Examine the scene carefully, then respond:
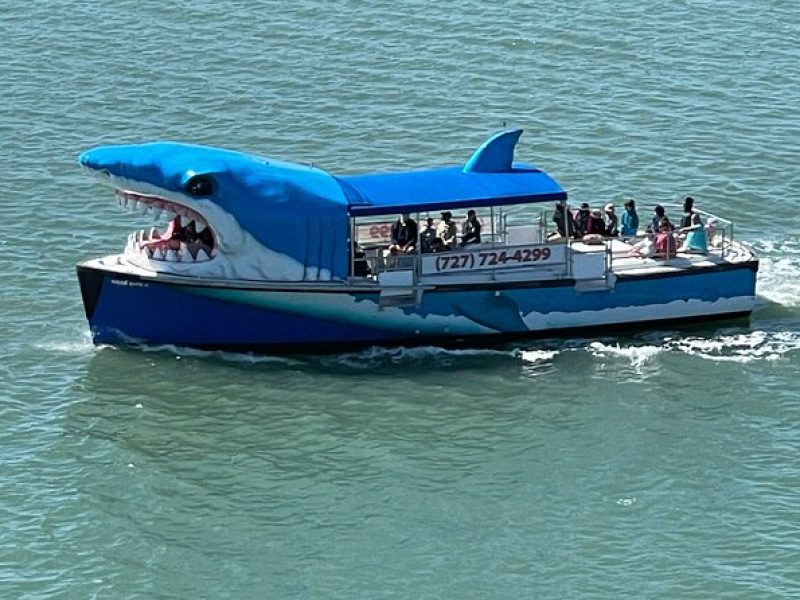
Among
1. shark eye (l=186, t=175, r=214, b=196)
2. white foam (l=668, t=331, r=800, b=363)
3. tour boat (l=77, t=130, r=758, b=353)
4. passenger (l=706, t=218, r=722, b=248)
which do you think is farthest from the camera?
passenger (l=706, t=218, r=722, b=248)

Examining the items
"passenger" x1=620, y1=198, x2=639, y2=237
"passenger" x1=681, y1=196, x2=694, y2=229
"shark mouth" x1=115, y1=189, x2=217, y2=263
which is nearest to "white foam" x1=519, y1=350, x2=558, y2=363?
"passenger" x1=620, y1=198, x2=639, y2=237

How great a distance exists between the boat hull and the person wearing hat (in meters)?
1.09

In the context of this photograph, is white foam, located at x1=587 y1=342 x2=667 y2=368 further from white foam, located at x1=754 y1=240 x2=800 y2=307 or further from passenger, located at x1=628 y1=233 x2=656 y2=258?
white foam, located at x1=754 y1=240 x2=800 y2=307

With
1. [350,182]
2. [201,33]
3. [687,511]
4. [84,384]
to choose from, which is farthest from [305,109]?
[687,511]

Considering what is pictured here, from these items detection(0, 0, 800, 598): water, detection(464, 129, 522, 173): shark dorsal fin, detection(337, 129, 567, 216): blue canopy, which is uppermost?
detection(464, 129, 522, 173): shark dorsal fin

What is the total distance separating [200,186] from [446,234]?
585 centimetres

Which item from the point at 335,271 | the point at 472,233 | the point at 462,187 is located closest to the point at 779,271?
the point at 472,233

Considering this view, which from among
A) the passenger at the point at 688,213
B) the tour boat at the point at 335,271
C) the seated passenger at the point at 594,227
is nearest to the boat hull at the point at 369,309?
the tour boat at the point at 335,271

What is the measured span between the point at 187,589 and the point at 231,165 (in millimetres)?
12243

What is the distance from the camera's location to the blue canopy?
46.0m

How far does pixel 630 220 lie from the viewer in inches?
1932

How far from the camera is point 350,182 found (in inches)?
1858

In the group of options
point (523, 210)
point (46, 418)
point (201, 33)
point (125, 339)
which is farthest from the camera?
point (201, 33)

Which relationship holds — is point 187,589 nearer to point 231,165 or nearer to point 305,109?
point 231,165
